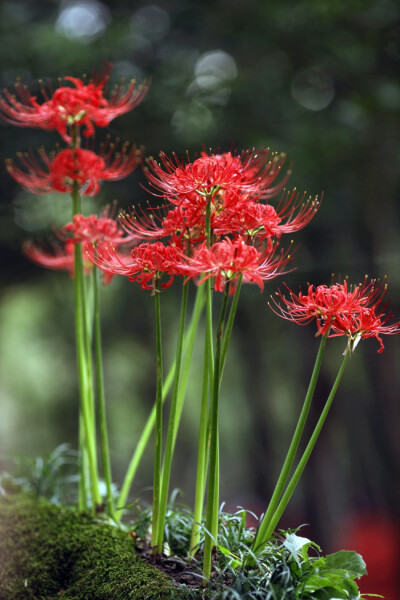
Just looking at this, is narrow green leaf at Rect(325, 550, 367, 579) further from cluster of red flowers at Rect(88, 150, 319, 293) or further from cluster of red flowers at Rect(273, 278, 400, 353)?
cluster of red flowers at Rect(88, 150, 319, 293)

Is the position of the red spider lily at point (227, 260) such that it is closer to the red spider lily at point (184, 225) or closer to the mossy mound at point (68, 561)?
the red spider lily at point (184, 225)

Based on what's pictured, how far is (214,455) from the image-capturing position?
1.09 metres

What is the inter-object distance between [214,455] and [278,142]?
2.44 m

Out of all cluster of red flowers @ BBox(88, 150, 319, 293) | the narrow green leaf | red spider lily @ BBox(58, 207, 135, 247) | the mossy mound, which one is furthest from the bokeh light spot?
the narrow green leaf

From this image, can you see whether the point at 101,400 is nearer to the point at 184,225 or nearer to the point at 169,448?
the point at 169,448

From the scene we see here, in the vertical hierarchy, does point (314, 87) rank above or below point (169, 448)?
above

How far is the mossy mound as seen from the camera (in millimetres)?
1208

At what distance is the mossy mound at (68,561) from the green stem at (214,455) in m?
0.11

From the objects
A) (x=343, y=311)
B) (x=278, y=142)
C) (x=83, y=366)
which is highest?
(x=278, y=142)

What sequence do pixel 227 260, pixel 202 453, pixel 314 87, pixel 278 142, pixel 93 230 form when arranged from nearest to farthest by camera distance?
1. pixel 227 260
2. pixel 202 453
3. pixel 93 230
4. pixel 278 142
5. pixel 314 87

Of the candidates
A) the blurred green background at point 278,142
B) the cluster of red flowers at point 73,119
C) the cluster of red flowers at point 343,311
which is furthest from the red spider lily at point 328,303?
the blurred green background at point 278,142

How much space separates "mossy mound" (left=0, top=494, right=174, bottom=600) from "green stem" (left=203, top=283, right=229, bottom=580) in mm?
106

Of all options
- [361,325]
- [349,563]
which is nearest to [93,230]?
[361,325]

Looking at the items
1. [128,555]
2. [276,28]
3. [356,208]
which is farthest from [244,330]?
[128,555]
